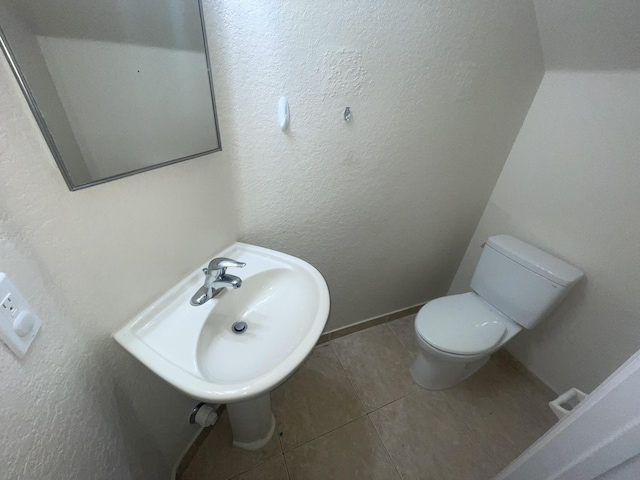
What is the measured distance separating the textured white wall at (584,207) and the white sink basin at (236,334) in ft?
3.98

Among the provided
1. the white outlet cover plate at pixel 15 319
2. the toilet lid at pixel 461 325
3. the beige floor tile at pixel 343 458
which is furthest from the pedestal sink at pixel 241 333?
the toilet lid at pixel 461 325

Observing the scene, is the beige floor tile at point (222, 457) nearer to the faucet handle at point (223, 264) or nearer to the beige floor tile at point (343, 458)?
the beige floor tile at point (343, 458)

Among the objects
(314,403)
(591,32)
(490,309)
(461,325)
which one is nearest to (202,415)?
(314,403)

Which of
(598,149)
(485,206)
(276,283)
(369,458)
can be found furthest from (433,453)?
(598,149)

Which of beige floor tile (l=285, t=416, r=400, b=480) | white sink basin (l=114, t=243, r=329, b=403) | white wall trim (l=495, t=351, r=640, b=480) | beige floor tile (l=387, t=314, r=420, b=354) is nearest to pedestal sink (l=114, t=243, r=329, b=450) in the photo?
white sink basin (l=114, t=243, r=329, b=403)

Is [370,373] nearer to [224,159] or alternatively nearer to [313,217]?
[313,217]

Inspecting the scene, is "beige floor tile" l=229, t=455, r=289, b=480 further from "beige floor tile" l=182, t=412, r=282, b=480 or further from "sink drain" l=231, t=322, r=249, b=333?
"sink drain" l=231, t=322, r=249, b=333

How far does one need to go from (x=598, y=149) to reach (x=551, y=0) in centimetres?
59

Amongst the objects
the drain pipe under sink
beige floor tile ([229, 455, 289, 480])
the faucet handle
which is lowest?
beige floor tile ([229, 455, 289, 480])

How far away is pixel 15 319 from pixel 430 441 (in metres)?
1.54

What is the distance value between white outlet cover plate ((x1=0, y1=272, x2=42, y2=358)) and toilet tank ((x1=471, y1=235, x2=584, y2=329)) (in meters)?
1.64

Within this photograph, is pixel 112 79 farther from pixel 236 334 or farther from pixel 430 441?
pixel 430 441

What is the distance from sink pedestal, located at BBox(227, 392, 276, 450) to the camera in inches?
39.1

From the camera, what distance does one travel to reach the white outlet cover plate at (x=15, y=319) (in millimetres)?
395
